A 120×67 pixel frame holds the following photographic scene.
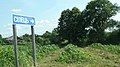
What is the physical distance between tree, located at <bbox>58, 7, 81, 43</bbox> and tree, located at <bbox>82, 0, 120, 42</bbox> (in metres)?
2.78

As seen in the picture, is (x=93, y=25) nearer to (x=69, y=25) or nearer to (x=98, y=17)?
(x=98, y=17)

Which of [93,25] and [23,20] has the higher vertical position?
[93,25]

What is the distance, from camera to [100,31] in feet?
170

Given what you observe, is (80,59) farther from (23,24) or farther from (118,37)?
(118,37)

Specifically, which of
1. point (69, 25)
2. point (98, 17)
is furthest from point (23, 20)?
point (69, 25)

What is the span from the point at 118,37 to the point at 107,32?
266cm

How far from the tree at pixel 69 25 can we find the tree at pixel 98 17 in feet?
9.11

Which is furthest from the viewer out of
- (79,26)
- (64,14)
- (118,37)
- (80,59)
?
(64,14)

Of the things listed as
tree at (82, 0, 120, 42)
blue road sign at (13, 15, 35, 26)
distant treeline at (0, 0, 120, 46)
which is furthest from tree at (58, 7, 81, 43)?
blue road sign at (13, 15, 35, 26)

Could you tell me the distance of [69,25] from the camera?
181 feet

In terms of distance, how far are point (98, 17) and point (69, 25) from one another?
250 inches

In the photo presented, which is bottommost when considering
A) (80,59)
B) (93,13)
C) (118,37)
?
(80,59)

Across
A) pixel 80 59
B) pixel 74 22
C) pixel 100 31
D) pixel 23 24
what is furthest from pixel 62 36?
pixel 23 24

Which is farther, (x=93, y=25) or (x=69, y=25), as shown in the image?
(x=69, y=25)
